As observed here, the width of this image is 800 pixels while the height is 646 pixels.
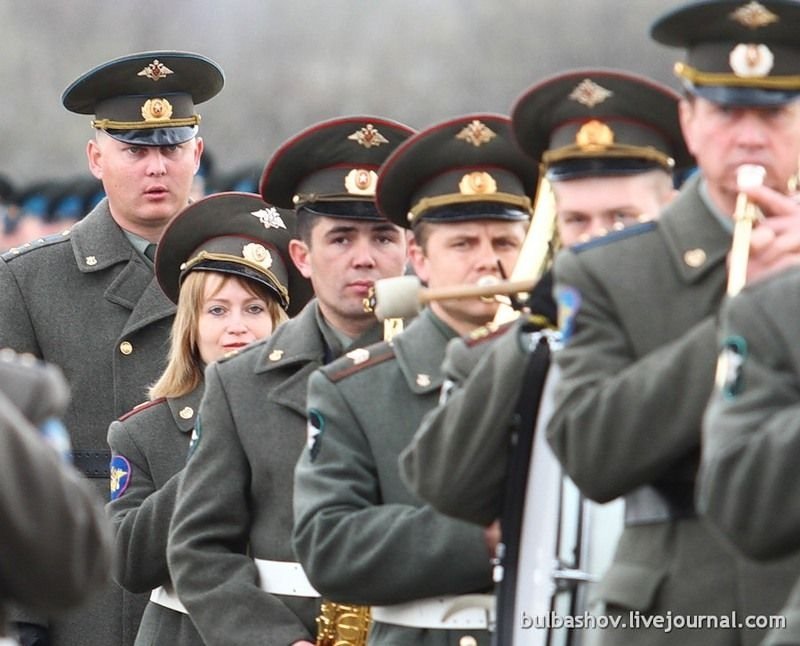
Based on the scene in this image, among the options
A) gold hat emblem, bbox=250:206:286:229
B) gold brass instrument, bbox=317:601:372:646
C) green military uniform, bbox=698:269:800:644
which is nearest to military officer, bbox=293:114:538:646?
gold brass instrument, bbox=317:601:372:646

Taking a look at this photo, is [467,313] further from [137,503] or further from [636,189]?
[137,503]

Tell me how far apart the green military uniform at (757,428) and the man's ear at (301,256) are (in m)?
3.62

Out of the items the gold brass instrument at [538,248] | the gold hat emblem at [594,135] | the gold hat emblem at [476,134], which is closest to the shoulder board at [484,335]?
the gold brass instrument at [538,248]

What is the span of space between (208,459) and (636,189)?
6.24 ft

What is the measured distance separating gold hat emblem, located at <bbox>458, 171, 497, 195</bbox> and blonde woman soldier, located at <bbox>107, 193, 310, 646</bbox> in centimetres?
147

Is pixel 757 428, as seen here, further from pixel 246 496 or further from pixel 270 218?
pixel 270 218

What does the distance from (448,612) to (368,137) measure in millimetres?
2014

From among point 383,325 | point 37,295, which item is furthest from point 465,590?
point 37,295

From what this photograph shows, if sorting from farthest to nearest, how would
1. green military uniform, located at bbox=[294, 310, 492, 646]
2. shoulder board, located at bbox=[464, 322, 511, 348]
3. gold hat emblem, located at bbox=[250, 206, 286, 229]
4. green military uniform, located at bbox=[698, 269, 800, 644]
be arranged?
gold hat emblem, located at bbox=[250, 206, 286, 229] → green military uniform, located at bbox=[294, 310, 492, 646] → shoulder board, located at bbox=[464, 322, 511, 348] → green military uniform, located at bbox=[698, 269, 800, 644]

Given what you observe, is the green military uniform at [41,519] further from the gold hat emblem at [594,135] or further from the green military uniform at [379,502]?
the gold hat emblem at [594,135]

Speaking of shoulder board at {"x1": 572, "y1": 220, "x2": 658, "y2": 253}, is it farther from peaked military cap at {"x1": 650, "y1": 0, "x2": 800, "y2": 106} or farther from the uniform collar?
the uniform collar

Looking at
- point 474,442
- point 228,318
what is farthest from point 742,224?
point 228,318

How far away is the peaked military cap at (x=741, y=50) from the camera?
6.36 meters

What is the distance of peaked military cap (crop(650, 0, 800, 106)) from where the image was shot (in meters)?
6.36
